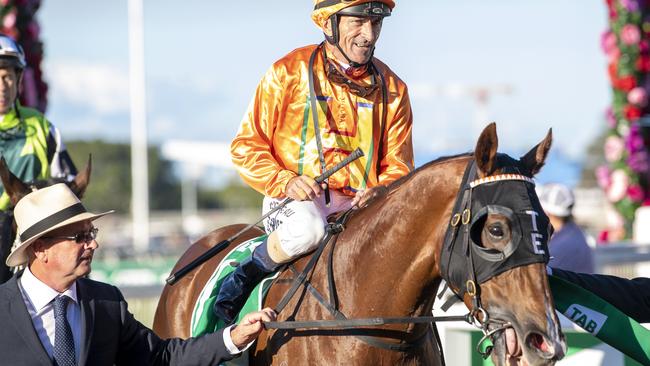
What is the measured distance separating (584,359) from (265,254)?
2.18 meters

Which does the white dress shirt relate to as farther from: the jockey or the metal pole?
the metal pole

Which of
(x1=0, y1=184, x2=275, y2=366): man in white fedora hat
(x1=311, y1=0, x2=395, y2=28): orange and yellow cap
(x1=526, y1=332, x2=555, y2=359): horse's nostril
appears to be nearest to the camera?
(x1=526, y1=332, x2=555, y2=359): horse's nostril

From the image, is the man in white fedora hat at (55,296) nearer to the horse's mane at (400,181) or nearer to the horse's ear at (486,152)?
the horse's mane at (400,181)

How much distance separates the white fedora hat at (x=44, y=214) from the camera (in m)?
3.84

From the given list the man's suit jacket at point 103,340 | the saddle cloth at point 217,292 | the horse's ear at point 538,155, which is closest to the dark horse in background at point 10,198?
the saddle cloth at point 217,292

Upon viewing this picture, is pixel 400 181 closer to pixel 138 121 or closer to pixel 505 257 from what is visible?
pixel 505 257

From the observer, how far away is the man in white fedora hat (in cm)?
383

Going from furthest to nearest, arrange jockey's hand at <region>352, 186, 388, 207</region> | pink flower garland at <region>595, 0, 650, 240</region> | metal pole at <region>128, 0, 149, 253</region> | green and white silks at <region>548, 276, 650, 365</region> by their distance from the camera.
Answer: metal pole at <region>128, 0, 149, 253</region> < pink flower garland at <region>595, 0, 650, 240</region> < green and white silks at <region>548, 276, 650, 365</region> < jockey's hand at <region>352, 186, 388, 207</region>

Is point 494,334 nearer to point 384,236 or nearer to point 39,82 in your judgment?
point 384,236

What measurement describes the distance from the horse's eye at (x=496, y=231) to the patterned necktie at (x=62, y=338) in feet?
5.31

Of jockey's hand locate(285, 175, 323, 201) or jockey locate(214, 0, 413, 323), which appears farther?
jockey locate(214, 0, 413, 323)

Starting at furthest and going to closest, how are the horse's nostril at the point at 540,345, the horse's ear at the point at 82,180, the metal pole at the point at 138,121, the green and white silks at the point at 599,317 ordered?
the metal pole at the point at 138,121, the horse's ear at the point at 82,180, the green and white silks at the point at 599,317, the horse's nostril at the point at 540,345

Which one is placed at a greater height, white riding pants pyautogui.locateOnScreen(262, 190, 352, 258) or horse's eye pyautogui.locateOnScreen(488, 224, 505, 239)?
horse's eye pyautogui.locateOnScreen(488, 224, 505, 239)

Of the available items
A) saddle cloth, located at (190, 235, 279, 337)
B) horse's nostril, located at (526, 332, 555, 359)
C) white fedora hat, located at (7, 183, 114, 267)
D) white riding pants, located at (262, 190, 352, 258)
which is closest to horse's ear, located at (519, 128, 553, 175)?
horse's nostril, located at (526, 332, 555, 359)
